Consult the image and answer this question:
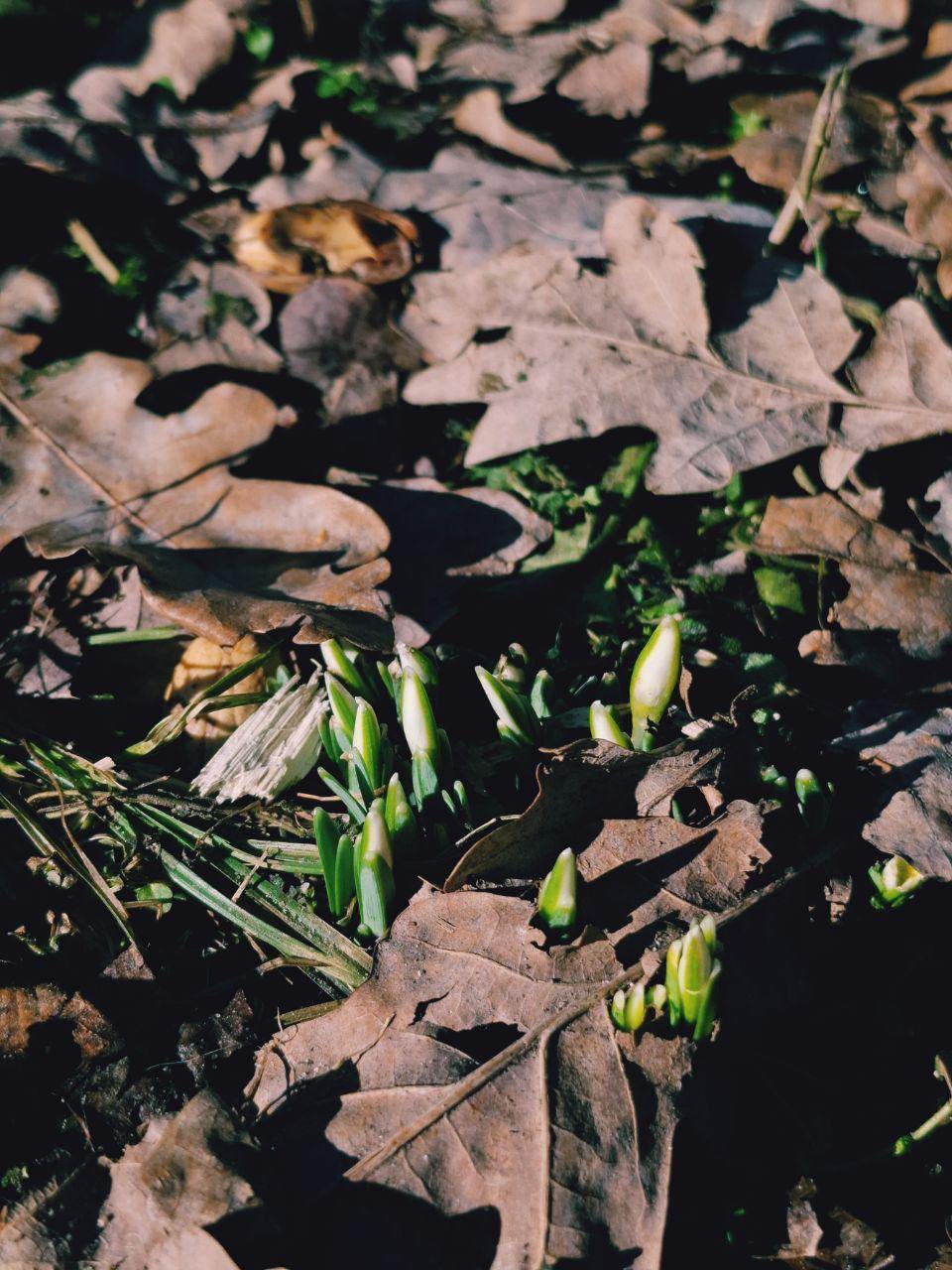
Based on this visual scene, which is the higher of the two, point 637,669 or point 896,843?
point 637,669

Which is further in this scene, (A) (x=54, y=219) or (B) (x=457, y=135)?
(B) (x=457, y=135)

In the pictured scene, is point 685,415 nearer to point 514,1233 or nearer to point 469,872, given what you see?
point 469,872

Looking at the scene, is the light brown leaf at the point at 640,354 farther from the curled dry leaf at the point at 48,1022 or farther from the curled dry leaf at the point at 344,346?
the curled dry leaf at the point at 48,1022

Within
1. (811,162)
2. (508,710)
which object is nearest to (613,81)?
(811,162)

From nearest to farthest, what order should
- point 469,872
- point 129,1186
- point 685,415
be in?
point 129,1186
point 469,872
point 685,415

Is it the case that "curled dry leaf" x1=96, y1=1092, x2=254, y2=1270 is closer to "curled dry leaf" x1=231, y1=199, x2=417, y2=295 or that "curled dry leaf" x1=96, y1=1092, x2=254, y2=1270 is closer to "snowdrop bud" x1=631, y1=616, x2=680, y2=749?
"snowdrop bud" x1=631, y1=616, x2=680, y2=749

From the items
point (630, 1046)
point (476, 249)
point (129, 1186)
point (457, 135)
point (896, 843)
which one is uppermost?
point (457, 135)

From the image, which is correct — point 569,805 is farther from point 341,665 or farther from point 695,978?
point 341,665

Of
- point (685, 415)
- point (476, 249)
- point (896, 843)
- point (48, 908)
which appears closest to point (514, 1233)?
point (896, 843)
